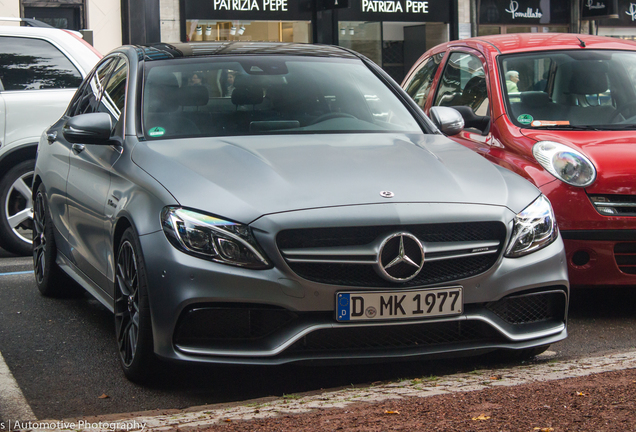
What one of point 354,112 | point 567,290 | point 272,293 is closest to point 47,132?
point 354,112

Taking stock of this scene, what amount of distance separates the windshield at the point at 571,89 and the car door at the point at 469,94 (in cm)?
19

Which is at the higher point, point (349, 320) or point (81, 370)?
point (349, 320)

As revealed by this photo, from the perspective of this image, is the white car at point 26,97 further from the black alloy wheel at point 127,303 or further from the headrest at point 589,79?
the headrest at point 589,79

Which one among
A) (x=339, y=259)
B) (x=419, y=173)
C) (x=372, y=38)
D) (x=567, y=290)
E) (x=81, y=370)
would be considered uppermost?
(x=372, y=38)

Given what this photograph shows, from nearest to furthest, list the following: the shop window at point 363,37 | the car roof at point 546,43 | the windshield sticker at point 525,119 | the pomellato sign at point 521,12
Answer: the windshield sticker at point 525,119
the car roof at point 546,43
the shop window at point 363,37
the pomellato sign at point 521,12

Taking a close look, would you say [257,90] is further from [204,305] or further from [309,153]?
[204,305]

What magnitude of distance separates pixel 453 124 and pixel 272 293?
87.6 inches

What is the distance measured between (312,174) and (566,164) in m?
2.13

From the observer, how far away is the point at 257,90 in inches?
200

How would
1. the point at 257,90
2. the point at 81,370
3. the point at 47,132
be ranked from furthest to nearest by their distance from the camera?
1. the point at 47,132
2. the point at 257,90
3. the point at 81,370

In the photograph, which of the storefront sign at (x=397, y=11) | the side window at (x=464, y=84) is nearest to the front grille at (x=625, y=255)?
the side window at (x=464, y=84)

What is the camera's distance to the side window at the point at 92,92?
19.3 feet

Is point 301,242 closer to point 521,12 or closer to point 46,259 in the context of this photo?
point 46,259

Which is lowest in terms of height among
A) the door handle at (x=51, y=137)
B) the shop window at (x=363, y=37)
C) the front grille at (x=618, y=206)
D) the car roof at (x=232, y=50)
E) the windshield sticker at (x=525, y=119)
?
the front grille at (x=618, y=206)
